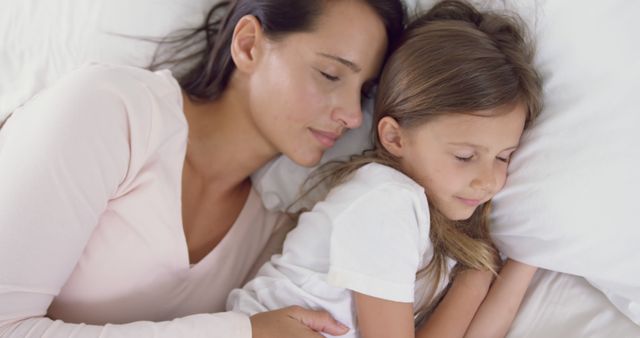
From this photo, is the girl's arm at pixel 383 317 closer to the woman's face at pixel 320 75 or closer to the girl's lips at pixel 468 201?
the girl's lips at pixel 468 201

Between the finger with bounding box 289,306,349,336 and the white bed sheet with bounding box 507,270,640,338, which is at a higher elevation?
the white bed sheet with bounding box 507,270,640,338

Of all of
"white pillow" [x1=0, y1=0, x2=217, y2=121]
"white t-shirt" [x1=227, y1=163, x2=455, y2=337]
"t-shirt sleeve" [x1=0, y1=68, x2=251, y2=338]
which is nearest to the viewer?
"t-shirt sleeve" [x1=0, y1=68, x2=251, y2=338]

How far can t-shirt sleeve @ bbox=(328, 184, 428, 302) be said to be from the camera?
93 centimetres

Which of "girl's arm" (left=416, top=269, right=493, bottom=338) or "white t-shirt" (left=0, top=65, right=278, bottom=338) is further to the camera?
"girl's arm" (left=416, top=269, right=493, bottom=338)

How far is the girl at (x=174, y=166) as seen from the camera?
86cm

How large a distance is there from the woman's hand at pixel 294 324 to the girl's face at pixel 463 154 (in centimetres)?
29

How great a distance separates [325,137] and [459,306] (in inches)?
16.1

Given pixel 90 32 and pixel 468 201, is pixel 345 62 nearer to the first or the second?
pixel 468 201

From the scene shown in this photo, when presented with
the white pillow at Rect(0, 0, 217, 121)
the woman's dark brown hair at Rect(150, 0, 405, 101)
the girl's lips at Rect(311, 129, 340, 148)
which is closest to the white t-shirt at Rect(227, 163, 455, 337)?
the girl's lips at Rect(311, 129, 340, 148)

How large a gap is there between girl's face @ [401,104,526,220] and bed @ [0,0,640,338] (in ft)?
0.18

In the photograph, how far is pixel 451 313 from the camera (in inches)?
42.7

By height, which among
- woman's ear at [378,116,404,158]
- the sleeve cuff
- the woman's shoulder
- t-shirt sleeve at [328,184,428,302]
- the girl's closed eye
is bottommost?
the sleeve cuff

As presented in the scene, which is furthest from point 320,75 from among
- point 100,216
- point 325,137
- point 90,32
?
point 90,32

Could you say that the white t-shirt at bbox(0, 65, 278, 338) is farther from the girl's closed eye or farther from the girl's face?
the girl's face
